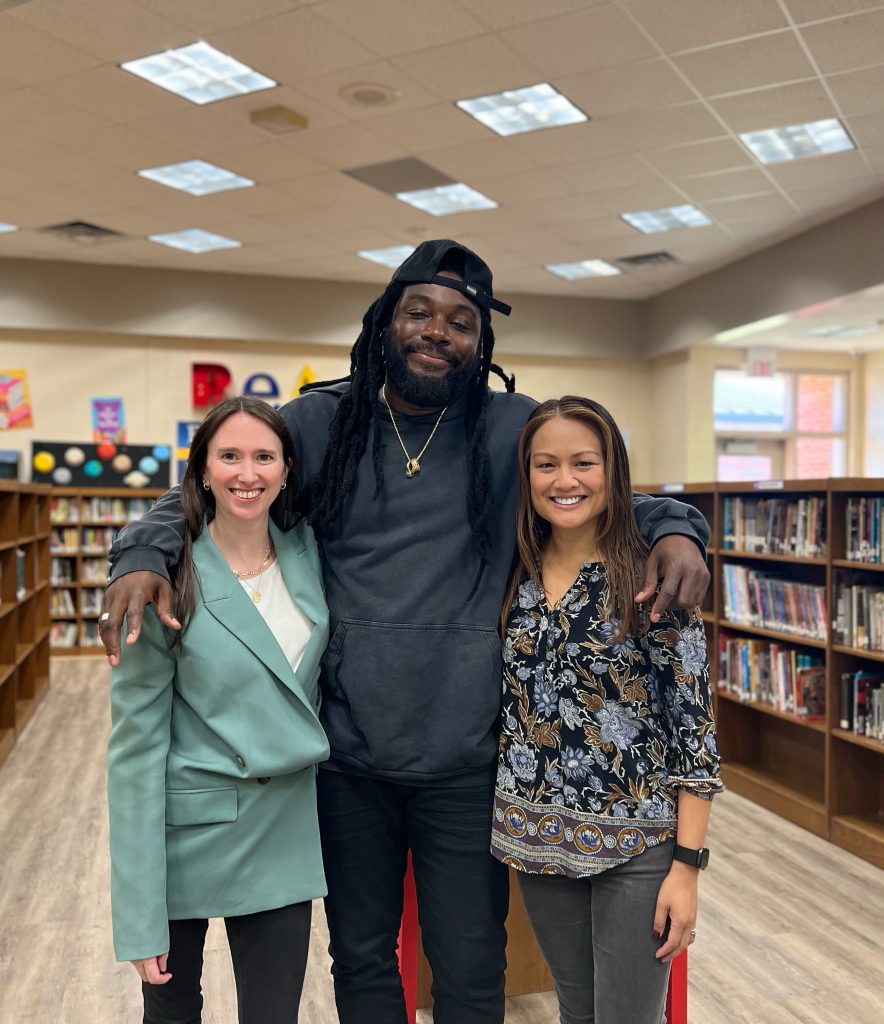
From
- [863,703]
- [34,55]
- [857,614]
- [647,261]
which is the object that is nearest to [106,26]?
[34,55]

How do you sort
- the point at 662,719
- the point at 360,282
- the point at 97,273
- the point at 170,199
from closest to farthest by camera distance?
1. the point at 662,719
2. the point at 170,199
3. the point at 97,273
4. the point at 360,282

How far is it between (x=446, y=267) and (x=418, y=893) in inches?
47.1

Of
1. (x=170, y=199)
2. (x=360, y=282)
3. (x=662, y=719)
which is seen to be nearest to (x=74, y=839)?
(x=662, y=719)

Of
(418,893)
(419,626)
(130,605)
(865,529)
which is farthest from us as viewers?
(865,529)

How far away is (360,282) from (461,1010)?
9241mm

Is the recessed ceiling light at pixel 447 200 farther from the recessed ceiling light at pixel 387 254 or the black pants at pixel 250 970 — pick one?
the black pants at pixel 250 970

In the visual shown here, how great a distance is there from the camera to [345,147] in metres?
6.31

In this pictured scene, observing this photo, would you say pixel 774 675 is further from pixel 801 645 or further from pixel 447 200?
pixel 447 200

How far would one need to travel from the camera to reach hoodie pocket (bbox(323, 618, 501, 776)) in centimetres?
168

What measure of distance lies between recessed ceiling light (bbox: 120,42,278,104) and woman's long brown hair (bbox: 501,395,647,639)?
13.6ft

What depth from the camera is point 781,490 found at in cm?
446

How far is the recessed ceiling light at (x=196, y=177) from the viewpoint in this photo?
6836mm

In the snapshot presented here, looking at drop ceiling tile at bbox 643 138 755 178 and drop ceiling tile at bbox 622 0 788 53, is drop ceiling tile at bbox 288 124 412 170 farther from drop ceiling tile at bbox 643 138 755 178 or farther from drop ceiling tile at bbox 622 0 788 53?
drop ceiling tile at bbox 622 0 788 53

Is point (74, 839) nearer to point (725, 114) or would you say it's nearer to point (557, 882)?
point (557, 882)
